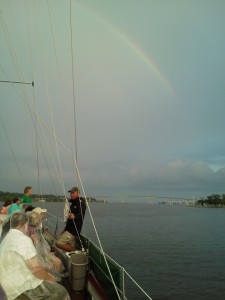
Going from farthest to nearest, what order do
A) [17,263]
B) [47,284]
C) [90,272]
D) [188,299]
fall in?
[188,299]
[90,272]
[47,284]
[17,263]

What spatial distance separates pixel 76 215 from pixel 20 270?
4884 mm

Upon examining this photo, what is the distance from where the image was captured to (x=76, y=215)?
9047 mm

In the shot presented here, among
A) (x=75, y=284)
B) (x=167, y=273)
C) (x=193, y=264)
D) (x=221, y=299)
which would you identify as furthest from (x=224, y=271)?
(x=75, y=284)

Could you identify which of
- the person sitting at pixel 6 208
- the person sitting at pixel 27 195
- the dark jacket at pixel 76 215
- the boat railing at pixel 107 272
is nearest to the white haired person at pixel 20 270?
the boat railing at pixel 107 272

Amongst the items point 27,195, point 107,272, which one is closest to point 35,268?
point 107,272

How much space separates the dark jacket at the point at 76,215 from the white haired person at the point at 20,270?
455cm

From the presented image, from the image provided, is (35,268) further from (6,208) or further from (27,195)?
(27,195)

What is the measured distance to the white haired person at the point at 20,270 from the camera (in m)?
4.13

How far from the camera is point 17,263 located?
13.6ft

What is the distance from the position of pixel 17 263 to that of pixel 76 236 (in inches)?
197

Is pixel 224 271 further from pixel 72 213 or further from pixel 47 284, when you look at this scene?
pixel 47 284

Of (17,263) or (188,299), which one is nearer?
(17,263)

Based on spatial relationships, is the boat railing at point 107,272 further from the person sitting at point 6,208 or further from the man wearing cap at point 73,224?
the person sitting at point 6,208

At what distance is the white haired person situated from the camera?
4129 mm
